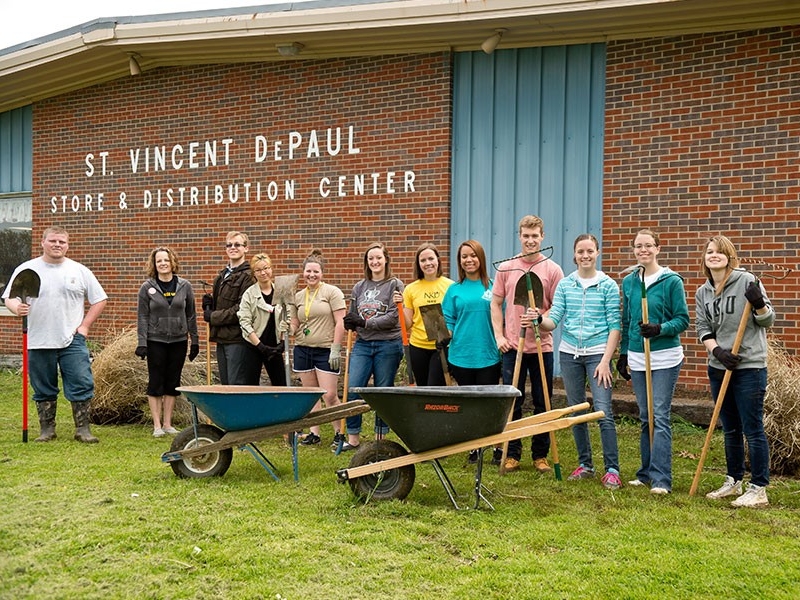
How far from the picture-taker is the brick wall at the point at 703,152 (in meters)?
7.68

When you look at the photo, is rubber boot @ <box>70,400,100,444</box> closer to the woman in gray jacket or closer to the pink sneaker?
the pink sneaker

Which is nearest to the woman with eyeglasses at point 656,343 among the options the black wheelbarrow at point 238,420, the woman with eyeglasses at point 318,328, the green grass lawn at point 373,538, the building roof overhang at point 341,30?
the green grass lawn at point 373,538

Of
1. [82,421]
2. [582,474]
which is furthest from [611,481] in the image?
[82,421]

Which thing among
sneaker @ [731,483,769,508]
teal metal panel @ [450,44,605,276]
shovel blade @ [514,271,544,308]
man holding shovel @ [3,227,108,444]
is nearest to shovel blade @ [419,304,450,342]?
shovel blade @ [514,271,544,308]

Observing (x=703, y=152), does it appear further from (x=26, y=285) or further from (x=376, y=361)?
(x=26, y=285)

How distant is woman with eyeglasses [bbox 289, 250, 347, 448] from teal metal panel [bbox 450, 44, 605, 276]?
280 cm

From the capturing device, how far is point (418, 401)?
479 centimetres

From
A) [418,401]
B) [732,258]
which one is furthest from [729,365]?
[418,401]

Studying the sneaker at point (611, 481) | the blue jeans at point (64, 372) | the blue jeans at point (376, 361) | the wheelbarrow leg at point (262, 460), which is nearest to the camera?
the sneaker at point (611, 481)

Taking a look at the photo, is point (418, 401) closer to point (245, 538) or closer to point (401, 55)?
point (245, 538)

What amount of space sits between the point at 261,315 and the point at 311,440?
1189 millimetres

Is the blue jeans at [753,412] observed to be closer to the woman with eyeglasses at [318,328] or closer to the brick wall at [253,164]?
the woman with eyeglasses at [318,328]

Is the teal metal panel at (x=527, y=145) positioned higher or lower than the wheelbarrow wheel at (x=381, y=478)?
higher

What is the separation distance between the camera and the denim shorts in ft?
22.9
